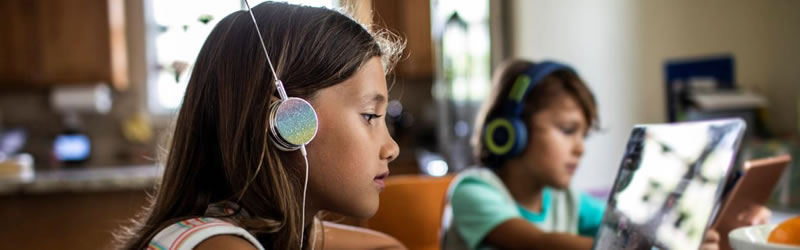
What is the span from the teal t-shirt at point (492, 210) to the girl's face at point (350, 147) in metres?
0.50

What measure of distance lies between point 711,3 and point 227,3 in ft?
5.46

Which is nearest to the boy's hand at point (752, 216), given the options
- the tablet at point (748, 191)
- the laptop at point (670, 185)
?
the tablet at point (748, 191)

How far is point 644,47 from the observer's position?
234 cm

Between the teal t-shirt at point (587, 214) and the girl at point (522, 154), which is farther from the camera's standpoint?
the teal t-shirt at point (587, 214)

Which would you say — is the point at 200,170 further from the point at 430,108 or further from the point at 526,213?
the point at 430,108

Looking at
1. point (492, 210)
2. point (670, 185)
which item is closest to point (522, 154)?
point (492, 210)

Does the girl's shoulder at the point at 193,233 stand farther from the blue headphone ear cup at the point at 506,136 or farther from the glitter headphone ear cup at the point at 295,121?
the blue headphone ear cup at the point at 506,136

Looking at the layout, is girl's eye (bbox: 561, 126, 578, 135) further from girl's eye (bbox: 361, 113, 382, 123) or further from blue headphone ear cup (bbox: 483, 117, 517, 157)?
girl's eye (bbox: 361, 113, 382, 123)

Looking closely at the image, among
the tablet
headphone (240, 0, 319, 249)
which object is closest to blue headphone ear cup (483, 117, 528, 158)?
the tablet

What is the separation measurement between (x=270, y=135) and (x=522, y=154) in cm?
73

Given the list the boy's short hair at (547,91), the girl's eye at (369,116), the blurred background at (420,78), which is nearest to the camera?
the girl's eye at (369,116)

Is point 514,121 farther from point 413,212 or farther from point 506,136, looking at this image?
point 413,212

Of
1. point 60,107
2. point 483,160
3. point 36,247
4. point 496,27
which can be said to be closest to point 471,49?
point 496,27

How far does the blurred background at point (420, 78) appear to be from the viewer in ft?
6.81
